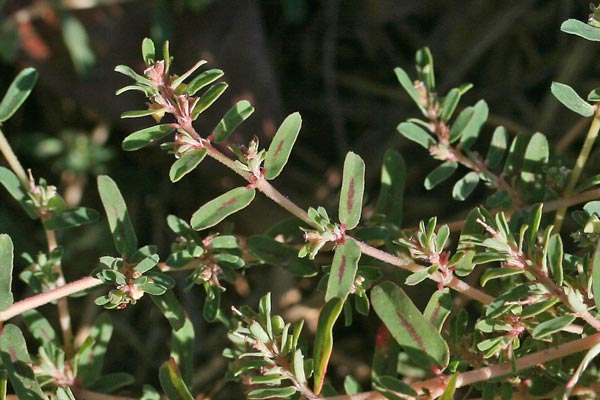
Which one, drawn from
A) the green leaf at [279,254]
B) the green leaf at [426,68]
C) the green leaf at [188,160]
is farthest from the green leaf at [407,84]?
the green leaf at [188,160]

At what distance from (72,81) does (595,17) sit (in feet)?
4.92

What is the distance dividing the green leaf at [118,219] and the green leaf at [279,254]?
23cm

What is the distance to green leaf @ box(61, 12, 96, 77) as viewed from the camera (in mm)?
2234

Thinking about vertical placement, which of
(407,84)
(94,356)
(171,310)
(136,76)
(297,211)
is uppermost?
(136,76)

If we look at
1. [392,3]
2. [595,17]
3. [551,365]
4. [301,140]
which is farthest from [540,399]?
[392,3]

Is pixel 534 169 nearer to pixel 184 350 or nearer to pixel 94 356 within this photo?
pixel 184 350

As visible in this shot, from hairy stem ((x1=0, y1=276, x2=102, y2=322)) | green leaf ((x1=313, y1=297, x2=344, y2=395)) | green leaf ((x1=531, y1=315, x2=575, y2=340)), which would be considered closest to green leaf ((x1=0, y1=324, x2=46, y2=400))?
hairy stem ((x1=0, y1=276, x2=102, y2=322))

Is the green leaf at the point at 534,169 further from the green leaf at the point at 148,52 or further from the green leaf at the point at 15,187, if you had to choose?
the green leaf at the point at 15,187

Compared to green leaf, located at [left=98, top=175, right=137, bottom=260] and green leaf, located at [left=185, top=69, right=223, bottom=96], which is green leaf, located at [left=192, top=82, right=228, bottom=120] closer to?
green leaf, located at [left=185, top=69, right=223, bottom=96]

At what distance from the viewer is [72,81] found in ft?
7.54

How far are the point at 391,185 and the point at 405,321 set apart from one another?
0.42 meters

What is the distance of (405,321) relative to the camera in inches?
51.8

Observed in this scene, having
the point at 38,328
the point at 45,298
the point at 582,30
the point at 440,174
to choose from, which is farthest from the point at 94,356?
the point at 582,30

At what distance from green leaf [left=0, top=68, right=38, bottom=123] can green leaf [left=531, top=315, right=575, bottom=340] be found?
1077mm
